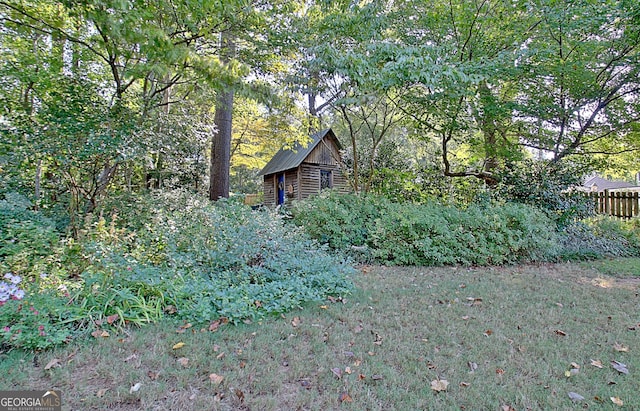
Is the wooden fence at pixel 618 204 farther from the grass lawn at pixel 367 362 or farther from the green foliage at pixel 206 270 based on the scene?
the green foliage at pixel 206 270

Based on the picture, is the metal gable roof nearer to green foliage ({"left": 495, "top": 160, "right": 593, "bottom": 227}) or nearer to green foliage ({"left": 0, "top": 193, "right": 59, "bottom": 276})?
green foliage ({"left": 495, "top": 160, "right": 593, "bottom": 227})

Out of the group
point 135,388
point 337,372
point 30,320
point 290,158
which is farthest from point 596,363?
point 290,158

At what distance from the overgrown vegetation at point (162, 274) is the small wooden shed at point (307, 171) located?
954cm

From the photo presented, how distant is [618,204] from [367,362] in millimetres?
9831

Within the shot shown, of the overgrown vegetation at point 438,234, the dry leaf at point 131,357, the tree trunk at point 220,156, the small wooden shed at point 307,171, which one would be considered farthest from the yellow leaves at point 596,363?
the small wooden shed at point 307,171

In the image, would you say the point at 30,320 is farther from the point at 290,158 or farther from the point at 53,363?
the point at 290,158

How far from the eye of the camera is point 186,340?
2467 millimetres

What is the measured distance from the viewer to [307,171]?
14.5m

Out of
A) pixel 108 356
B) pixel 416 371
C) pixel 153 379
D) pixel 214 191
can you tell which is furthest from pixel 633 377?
pixel 214 191

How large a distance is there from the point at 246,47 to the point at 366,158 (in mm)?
4427

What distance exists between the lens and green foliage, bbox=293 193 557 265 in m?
5.36

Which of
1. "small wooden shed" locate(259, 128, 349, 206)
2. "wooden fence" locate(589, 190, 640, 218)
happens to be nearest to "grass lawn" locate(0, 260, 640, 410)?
"wooden fence" locate(589, 190, 640, 218)

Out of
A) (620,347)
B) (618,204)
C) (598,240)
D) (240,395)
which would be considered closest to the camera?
(240,395)

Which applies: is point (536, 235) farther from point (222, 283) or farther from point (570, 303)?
point (222, 283)
